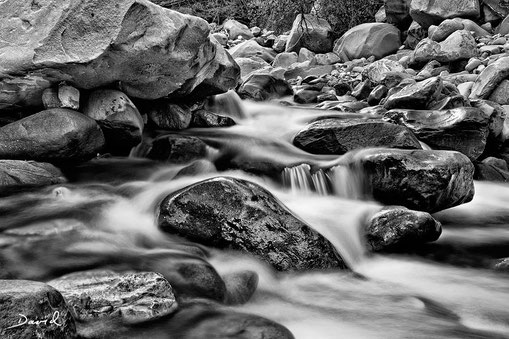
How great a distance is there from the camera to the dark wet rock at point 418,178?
5.09 m

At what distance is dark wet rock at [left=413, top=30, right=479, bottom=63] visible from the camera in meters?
10.7

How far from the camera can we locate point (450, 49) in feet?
35.6

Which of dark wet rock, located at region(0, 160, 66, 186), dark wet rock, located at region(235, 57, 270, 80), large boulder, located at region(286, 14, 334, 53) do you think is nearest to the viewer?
dark wet rock, located at region(0, 160, 66, 186)

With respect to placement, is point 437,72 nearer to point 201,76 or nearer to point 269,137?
point 269,137

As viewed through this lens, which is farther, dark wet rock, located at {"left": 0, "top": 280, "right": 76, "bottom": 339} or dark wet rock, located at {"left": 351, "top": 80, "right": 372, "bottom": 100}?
dark wet rock, located at {"left": 351, "top": 80, "right": 372, "bottom": 100}

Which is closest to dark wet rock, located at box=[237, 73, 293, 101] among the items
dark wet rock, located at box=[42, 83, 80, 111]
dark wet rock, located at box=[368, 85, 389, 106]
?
dark wet rock, located at box=[368, 85, 389, 106]

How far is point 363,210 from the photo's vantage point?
5105mm

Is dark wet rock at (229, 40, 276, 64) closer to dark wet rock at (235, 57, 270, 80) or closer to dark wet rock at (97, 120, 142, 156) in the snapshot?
dark wet rock at (235, 57, 270, 80)

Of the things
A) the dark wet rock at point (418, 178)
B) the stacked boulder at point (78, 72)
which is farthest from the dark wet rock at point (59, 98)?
the dark wet rock at point (418, 178)

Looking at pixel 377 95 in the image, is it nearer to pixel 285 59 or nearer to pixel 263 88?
pixel 263 88

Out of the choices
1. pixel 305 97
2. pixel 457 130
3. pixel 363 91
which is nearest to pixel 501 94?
pixel 457 130

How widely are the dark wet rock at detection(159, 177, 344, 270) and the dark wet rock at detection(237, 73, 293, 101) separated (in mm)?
6133

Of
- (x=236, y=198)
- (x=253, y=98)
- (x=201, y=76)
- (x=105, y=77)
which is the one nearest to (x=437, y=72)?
(x=253, y=98)

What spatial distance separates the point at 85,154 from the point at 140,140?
86 centimetres
